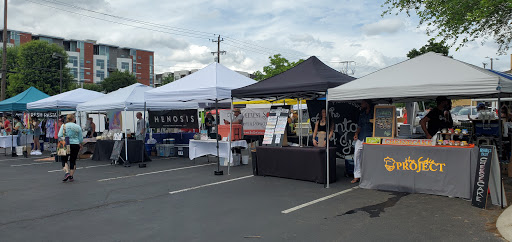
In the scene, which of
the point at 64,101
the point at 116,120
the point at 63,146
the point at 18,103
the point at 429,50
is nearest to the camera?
the point at 63,146

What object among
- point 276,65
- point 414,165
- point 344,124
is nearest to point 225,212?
point 414,165

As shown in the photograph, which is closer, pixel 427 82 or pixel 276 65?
pixel 427 82

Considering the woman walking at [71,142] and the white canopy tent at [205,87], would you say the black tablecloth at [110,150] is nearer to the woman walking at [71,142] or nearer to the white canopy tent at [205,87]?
the white canopy tent at [205,87]

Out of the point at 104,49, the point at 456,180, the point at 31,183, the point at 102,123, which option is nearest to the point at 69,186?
the point at 31,183

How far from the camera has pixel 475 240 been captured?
4598mm

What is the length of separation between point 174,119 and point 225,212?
32.3 feet

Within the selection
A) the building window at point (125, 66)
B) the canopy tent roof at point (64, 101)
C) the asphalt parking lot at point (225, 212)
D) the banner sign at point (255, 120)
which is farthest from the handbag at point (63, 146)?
the building window at point (125, 66)

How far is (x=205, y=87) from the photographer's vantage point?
10.7m

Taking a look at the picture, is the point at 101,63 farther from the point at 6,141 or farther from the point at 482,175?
the point at 482,175

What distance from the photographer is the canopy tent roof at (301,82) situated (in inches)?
331

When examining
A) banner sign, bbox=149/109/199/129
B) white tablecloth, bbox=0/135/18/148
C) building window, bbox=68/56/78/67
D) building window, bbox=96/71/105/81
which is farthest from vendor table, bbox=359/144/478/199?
building window, bbox=96/71/105/81

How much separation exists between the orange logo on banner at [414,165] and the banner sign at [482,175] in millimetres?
812

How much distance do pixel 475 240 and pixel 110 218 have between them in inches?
205

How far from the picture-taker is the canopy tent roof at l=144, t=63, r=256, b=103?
10.6m
